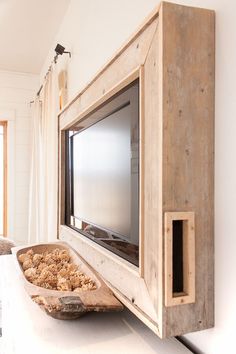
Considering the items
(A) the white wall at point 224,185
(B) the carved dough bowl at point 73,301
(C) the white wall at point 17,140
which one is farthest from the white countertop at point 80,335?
(C) the white wall at point 17,140

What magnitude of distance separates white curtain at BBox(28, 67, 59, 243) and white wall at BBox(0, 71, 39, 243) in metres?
0.38

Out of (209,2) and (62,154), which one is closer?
(209,2)

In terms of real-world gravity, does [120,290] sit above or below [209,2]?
below

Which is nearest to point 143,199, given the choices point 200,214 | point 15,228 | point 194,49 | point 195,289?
point 200,214

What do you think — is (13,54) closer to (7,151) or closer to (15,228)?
(7,151)

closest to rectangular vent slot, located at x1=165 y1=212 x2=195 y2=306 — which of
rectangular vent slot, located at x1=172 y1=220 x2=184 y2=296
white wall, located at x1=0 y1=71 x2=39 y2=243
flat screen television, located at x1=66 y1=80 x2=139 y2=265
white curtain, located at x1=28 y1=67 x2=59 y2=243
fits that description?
rectangular vent slot, located at x1=172 y1=220 x2=184 y2=296

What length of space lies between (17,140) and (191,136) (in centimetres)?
396

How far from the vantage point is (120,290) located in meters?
1.13

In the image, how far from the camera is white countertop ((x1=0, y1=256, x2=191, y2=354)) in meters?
0.97

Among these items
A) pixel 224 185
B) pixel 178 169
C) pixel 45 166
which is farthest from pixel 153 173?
pixel 45 166

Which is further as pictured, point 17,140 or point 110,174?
point 17,140

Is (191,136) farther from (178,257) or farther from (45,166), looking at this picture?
(45,166)

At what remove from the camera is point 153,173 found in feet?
2.93

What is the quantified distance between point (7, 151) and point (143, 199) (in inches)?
151
